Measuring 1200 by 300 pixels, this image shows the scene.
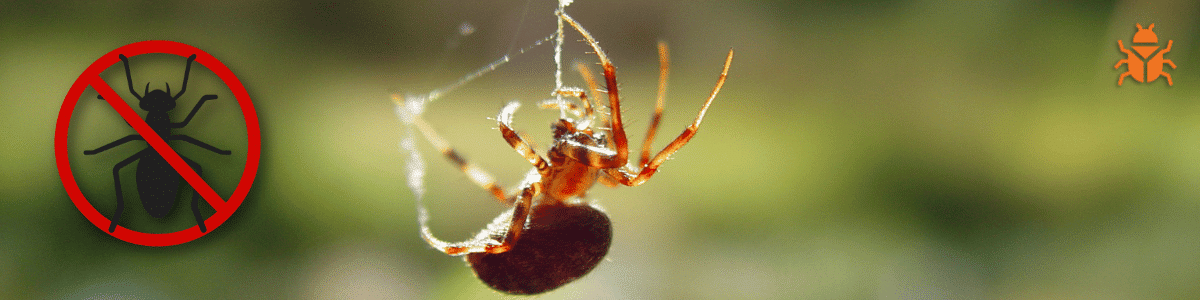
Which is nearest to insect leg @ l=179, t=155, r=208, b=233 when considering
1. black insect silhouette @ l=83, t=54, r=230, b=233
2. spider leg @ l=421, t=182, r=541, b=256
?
black insect silhouette @ l=83, t=54, r=230, b=233

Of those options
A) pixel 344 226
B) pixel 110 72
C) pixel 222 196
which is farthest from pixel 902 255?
pixel 110 72

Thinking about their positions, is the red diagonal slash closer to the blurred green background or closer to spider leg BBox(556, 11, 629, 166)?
the blurred green background

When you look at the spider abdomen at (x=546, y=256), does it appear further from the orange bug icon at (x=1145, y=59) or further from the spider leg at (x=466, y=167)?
the orange bug icon at (x=1145, y=59)

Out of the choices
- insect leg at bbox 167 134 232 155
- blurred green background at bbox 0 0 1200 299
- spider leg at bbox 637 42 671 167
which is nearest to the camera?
spider leg at bbox 637 42 671 167

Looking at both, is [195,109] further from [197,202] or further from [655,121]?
[655,121]

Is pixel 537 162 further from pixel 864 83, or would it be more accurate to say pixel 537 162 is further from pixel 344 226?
pixel 864 83

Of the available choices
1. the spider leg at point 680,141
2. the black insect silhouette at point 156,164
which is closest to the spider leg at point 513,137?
the spider leg at point 680,141

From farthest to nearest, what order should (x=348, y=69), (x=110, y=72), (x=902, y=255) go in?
(x=902, y=255) → (x=348, y=69) → (x=110, y=72)
